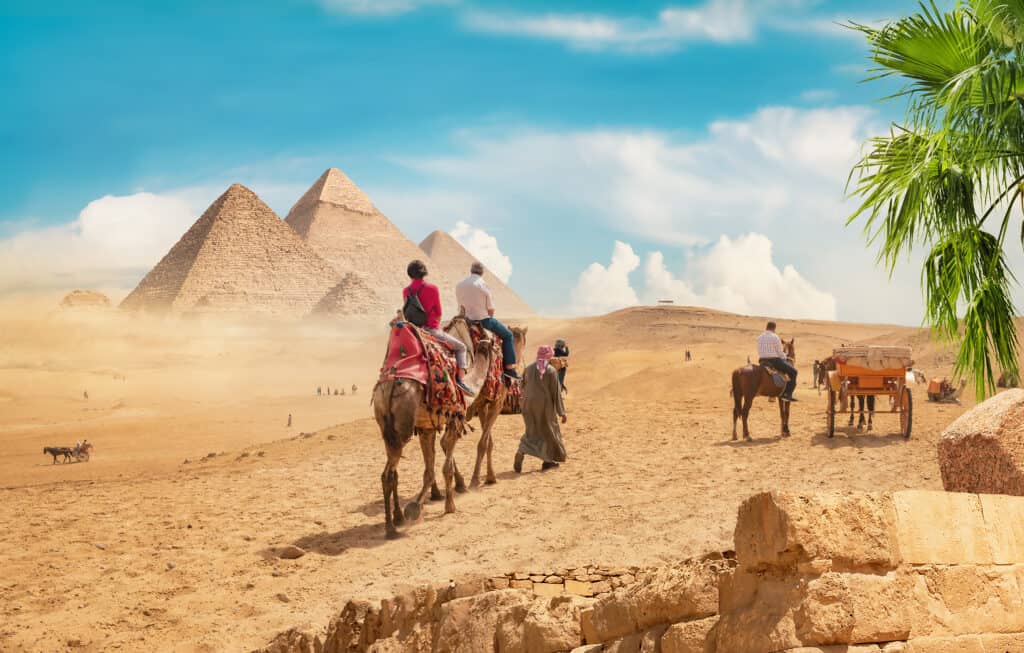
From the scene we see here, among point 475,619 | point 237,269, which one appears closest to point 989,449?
point 475,619

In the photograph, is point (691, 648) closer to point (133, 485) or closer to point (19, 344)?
point (133, 485)

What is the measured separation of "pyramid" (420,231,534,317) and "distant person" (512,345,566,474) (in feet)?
510

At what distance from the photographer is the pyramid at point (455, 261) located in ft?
561

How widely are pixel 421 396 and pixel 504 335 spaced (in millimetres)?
2036

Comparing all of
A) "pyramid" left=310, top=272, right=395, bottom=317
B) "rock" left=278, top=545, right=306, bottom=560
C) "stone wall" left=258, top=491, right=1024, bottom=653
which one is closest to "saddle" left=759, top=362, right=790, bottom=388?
"rock" left=278, top=545, right=306, bottom=560

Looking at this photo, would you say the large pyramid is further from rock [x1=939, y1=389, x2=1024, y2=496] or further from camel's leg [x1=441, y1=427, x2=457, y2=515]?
A: rock [x1=939, y1=389, x2=1024, y2=496]

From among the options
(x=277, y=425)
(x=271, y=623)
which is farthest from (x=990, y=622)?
(x=277, y=425)

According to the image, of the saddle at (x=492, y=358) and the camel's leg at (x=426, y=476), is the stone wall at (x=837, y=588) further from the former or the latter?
the saddle at (x=492, y=358)

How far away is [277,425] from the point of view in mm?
34000

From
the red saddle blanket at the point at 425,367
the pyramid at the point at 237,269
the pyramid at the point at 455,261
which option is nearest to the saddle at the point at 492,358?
the red saddle blanket at the point at 425,367

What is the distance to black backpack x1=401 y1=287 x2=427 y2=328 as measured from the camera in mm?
10039

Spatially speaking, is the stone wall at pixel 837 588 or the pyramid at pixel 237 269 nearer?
the stone wall at pixel 837 588

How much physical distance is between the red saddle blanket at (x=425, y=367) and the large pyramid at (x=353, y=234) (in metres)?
153

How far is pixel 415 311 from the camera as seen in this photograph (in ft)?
33.0
